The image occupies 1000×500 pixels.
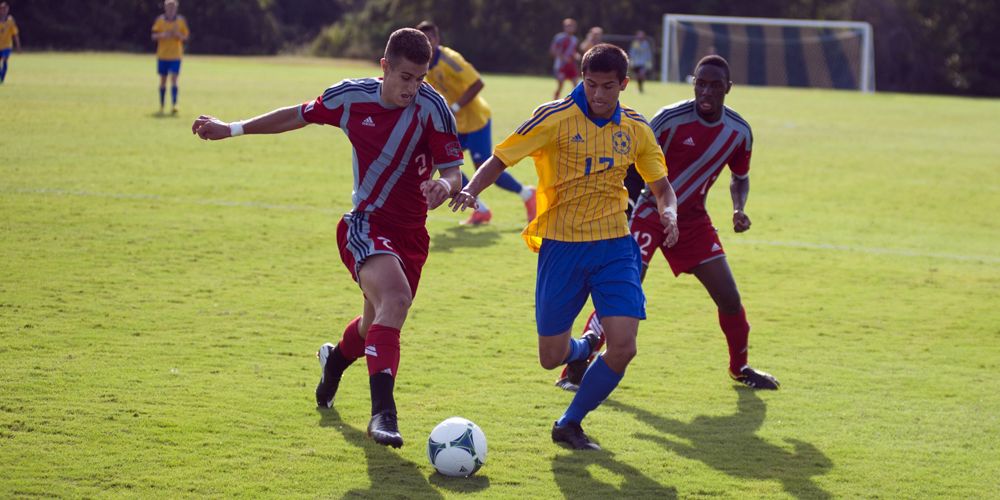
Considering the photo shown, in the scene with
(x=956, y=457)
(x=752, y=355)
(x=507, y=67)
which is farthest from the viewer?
(x=507, y=67)

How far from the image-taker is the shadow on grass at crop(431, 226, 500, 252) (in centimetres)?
1212

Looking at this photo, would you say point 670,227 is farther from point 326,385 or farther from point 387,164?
point 326,385

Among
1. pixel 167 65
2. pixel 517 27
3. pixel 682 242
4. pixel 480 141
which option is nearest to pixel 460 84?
pixel 480 141

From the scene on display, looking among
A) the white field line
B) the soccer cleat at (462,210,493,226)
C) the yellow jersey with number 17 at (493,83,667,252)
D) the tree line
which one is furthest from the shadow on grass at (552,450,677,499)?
the tree line

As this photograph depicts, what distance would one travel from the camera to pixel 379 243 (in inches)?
235

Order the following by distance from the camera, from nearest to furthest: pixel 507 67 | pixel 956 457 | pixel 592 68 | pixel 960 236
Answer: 1. pixel 592 68
2. pixel 956 457
3. pixel 960 236
4. pixel 507 67

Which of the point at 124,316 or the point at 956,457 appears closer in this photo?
the point at 956,457

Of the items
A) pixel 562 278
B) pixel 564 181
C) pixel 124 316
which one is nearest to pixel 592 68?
pixel 564 181

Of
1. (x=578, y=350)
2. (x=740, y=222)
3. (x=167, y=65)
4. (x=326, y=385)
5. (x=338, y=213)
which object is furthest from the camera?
(x=167, y=65)

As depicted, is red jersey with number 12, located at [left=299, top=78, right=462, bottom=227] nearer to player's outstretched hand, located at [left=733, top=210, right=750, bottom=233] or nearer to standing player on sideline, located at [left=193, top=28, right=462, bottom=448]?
standing player on sideline, located at [left=193, top=28, right=462, bottom=448]

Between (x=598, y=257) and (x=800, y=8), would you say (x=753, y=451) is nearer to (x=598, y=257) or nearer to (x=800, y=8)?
(x=598, y=257)

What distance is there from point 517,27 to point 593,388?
2125 inches

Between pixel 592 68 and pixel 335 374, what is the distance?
219 centimetres

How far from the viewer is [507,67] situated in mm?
57844
